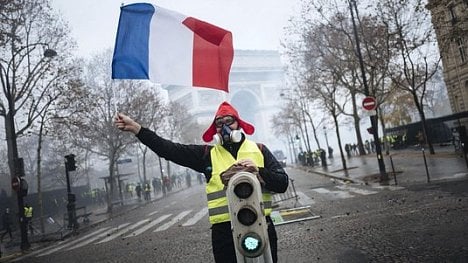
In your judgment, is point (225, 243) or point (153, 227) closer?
point (225, 243)

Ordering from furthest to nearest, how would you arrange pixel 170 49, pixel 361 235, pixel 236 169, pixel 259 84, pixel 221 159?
pixel 259 84
pixel 361 235
pixel 170 49
pixel 221 159
pixel 236 169

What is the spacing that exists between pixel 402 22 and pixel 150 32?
770 inches

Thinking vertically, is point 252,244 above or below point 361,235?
above

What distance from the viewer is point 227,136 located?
10.4 feet

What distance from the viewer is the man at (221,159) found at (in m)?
3.00

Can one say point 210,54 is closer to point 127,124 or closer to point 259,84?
point 127,124

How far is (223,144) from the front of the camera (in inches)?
126

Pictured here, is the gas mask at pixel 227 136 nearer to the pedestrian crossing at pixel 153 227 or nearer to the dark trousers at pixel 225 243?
the dark trousers at pixel 225 243

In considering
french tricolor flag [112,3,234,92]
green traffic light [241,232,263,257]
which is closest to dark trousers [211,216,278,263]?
green traffic light [241,232,263,257]

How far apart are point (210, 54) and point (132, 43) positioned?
0.91m

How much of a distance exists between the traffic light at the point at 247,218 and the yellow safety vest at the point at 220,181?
54 centimetres

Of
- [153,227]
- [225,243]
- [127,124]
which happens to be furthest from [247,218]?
[153,227]

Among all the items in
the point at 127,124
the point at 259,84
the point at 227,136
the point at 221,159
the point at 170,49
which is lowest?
the point at 221,159

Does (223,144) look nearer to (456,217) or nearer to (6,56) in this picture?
(456,217)
